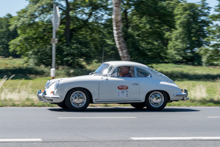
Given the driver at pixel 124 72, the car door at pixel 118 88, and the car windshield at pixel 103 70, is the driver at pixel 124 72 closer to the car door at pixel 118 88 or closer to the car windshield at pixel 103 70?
the car door at pixel 118 88

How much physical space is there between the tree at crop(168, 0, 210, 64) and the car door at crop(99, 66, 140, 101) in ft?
161

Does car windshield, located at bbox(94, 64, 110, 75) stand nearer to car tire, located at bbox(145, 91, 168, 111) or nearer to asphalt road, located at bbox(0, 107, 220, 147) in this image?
asphalt road, located at bbox(0, 107, 220, 147)

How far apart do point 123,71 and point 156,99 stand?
52.9 inches

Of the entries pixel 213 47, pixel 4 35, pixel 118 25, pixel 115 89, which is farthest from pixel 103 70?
pixel 4 35

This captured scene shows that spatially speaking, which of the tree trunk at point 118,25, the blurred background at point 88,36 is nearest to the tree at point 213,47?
the blurred background at point 88,36

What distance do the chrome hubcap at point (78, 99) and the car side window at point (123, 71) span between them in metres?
1.17

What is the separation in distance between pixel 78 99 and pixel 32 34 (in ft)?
88.4

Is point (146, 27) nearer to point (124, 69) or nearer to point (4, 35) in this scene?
point (124, 69)

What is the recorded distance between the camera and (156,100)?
11.7m

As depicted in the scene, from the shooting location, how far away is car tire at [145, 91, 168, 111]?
459 inches

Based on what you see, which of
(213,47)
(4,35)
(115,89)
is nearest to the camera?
(115,89)

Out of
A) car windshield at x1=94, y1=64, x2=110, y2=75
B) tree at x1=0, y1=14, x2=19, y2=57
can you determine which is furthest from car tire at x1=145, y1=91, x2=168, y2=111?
tree at x1=0, y1=14, x2=19, y2=57

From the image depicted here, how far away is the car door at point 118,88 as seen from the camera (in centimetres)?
1127

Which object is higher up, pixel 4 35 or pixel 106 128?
pixel 4 35
